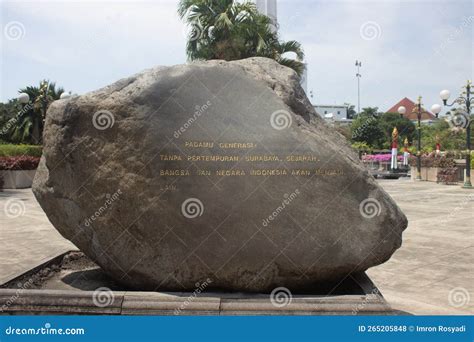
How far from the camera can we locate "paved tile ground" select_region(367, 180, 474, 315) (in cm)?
522

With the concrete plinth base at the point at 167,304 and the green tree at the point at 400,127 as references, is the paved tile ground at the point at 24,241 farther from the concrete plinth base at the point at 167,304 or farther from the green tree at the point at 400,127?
the green tree at the point at 400,127

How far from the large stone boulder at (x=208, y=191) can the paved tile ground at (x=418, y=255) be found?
1.26 metres

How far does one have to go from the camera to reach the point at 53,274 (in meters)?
5.63

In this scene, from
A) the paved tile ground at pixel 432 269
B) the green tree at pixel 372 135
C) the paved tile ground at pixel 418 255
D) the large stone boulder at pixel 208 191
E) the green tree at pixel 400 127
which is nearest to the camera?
the large stone boulder at pixel 208 191

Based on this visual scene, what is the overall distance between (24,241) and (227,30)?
1053 cm

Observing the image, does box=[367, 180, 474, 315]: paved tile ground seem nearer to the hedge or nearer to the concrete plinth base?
the concrete plinth base

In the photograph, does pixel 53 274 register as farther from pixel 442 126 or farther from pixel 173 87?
pixel 442 126

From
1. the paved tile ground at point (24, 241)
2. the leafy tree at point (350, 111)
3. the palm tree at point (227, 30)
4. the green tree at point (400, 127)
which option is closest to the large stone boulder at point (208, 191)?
the paved tile ground at point (24, 241)

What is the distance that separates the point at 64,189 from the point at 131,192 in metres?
0.80

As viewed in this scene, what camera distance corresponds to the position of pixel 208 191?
4504 millimetres

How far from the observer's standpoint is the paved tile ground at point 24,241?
22.1ft

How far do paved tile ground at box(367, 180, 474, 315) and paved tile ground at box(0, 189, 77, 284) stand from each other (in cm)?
457

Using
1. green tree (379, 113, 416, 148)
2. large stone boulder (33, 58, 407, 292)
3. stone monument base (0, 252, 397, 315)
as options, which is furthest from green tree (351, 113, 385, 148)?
stone monument base (0, 252, 397, 315)

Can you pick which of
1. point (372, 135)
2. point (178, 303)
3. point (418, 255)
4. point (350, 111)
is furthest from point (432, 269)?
point (350, 111)
